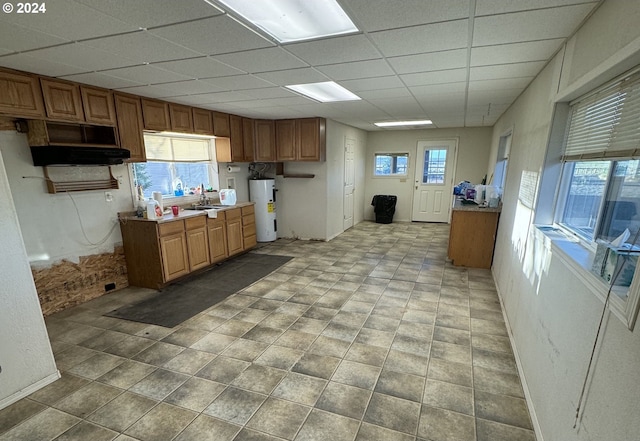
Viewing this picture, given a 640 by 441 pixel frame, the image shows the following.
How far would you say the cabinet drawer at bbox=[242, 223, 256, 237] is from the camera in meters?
4.98

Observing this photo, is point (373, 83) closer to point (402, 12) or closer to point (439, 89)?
point (439, 89)

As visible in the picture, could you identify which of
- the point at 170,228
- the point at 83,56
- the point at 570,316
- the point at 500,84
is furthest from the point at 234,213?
the point at 570,316

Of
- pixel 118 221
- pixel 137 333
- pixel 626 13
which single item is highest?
pixel 626 13

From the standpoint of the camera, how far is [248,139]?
536 centimetres

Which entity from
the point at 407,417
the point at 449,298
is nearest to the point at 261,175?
the point at 449,298

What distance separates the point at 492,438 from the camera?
5.38ft

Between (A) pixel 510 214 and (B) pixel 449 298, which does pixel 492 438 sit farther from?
(A) pixel 510 214

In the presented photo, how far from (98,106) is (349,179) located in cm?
480

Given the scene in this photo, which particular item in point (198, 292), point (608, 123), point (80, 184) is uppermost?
point (608, 123)

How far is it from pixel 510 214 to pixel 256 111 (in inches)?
151

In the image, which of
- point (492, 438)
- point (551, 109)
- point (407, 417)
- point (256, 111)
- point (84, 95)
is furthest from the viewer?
point (256, 111)

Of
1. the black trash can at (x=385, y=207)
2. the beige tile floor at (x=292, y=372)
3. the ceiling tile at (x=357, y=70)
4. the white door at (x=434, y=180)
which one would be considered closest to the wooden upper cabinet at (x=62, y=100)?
the beige tile floor at (x=292, y=372)

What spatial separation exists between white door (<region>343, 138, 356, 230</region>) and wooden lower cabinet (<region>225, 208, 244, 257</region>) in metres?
2.66

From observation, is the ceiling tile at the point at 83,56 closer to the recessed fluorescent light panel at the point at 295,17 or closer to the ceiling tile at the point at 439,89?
the recessed fluorescent light panel at the point at 295,17
